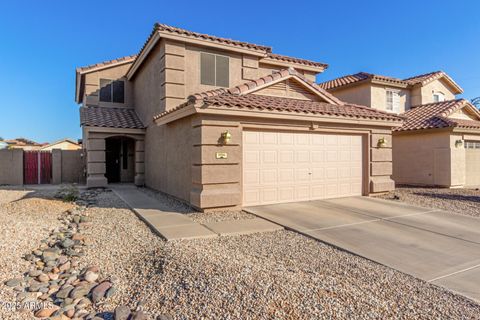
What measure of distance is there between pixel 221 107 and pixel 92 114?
33.9 feet

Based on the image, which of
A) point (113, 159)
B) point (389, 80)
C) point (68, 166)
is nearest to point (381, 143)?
point (389, 80)

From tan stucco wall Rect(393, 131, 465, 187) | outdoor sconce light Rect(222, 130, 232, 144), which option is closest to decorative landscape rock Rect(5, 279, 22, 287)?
outdoor sconce light Rect(222, 130, 232, 144)

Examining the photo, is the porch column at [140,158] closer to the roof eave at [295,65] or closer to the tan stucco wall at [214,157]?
the tan stucco wall at [214,157]

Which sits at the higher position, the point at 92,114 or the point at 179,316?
the point at 92,114

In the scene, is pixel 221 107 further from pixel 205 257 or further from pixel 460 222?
pixel 460 222

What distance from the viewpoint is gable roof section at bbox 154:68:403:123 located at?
8.48 m

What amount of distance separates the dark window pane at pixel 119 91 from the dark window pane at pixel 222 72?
757cm

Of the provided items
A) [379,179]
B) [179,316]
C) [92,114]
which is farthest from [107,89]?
[179,316]

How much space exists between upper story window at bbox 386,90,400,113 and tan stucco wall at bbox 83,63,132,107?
15950 millimetres

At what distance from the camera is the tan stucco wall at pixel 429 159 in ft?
48.6

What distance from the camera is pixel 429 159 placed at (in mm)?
15500

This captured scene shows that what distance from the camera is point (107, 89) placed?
17141mm

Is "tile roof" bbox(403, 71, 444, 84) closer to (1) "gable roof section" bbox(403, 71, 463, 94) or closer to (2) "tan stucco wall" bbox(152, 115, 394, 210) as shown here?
(1) "gable roof section" bbox(403, 71, 463, 94)

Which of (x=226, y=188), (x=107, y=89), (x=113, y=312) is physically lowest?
(x=113, y=312)
